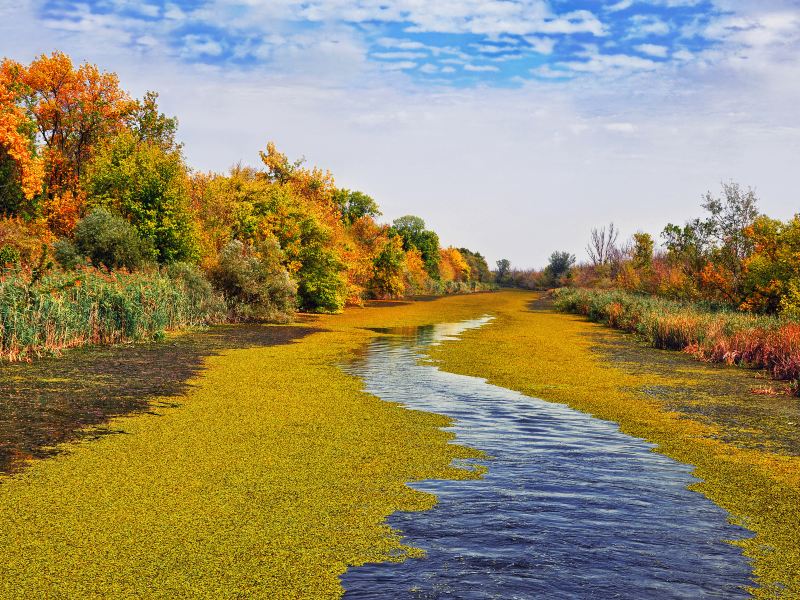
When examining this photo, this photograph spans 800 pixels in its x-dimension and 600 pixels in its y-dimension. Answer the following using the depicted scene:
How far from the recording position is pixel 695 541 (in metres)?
5.91

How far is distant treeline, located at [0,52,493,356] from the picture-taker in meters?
19.1

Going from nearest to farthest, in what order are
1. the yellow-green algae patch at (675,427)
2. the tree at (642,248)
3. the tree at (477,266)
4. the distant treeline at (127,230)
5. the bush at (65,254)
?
the yellow-green algae patch at (675,427), the distant treeline at (127,230), the bush at (65,254), the tree at (642,248), the tree at (477,266)

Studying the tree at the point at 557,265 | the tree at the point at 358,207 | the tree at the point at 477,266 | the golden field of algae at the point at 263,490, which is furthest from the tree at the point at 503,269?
the golden field of algae at the point at 263,490

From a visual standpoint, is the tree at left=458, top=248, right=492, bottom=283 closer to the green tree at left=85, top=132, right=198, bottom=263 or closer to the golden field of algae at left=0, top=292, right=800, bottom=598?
the green tree at left=85, top=132, right=198, bottom=263

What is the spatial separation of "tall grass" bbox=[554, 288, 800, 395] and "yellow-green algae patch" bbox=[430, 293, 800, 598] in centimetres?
141

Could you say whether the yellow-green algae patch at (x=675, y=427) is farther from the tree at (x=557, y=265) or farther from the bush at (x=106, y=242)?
the tree at (x=557, y=265)

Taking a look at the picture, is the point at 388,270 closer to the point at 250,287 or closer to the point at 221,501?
the point at 250,287

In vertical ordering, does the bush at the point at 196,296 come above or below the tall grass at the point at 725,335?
above

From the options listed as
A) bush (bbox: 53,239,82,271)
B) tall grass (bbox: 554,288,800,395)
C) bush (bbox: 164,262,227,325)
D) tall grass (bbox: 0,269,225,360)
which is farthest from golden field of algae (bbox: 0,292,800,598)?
bush (bbox: 53,239,82,271)

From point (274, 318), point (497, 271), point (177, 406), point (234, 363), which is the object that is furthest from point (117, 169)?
point (497, 271)

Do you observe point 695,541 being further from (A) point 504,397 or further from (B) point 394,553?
(A) point 504,397

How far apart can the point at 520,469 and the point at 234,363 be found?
10816 mm

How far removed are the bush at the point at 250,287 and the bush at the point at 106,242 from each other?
3.73 m

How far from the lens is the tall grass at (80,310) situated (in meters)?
16.0
